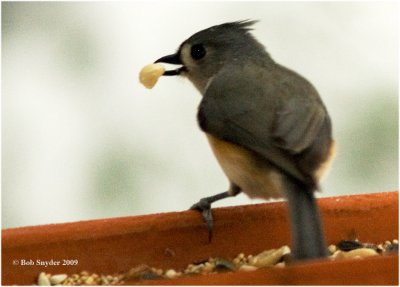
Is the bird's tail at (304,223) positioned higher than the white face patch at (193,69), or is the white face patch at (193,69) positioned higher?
the white face patch at (193,69)

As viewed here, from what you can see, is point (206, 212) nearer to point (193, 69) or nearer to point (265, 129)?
point (265, 129)

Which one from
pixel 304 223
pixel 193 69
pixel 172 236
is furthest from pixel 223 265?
pixel 193 69

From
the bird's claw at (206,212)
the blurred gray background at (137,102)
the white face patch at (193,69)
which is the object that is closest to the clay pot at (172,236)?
the bird's claw at (206,212)

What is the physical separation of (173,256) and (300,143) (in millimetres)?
654

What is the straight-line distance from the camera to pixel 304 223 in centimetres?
329

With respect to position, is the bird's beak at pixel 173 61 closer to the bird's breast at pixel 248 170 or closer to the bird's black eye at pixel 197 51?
the bird's black eye at pixel 197 51

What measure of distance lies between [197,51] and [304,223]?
1600 millimetres

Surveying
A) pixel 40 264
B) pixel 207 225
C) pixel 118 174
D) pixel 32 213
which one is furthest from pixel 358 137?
pixel 40 264

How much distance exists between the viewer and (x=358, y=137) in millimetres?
5855

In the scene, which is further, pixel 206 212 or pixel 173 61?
pixel 173 61

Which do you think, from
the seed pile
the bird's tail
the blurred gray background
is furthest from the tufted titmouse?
the blurred gray background

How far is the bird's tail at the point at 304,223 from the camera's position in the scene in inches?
126

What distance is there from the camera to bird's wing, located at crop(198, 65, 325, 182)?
354 centimetres

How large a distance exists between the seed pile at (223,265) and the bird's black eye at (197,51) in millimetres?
1294
